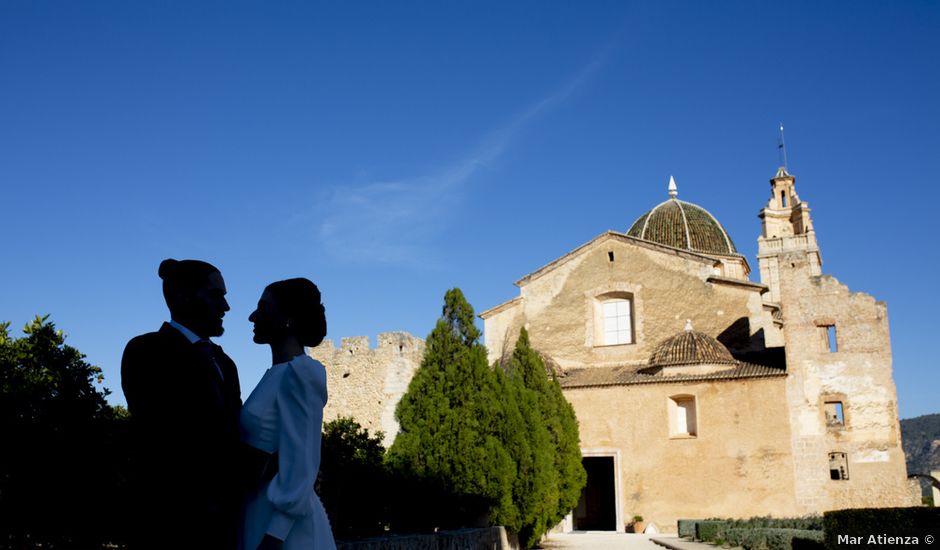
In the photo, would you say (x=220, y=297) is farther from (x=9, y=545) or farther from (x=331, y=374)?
(x=331, y=374)

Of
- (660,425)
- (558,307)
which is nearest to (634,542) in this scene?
(660,425)

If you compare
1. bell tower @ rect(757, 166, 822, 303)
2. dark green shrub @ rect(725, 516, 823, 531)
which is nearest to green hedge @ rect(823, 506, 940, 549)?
dark green shrub @ rect(725, 516, 823, 531)

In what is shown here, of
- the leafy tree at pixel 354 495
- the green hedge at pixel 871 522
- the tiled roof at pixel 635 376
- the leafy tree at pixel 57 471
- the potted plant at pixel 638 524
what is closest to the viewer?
the leafy tree at pixel 57 471

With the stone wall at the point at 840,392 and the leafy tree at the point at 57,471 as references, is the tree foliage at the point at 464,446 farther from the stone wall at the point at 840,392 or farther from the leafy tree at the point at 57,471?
the stone wall at the point at 840,392

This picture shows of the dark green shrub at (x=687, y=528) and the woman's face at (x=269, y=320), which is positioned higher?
the woman's face at (x=269, y=320)

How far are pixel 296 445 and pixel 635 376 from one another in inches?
895

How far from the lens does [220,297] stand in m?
3.18

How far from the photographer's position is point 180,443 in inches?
107

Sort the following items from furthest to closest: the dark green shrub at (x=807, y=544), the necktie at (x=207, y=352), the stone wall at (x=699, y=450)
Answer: the stone wall at (x=699, y=450)
the dark green shrub at (x=807, y=544)
the necktie at (x=207, y=352)

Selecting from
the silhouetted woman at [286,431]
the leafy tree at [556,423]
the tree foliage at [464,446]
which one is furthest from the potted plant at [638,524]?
the silhouetted woman at [286,431]

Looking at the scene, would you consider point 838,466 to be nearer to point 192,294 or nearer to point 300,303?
point 300,303

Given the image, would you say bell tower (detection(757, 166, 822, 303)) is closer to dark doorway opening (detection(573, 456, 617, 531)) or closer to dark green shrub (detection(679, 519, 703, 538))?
dark doorway opening (detection(573, 456, 617, 531))

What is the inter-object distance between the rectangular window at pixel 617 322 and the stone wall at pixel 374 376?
635 centimetres

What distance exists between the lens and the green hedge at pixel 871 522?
540 inches
